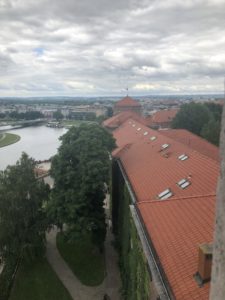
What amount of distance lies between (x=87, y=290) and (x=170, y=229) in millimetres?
14022

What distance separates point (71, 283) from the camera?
27.2m

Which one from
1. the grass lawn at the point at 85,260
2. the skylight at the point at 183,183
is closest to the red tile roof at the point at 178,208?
the skylight at the point at 183,183

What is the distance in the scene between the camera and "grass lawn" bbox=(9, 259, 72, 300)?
1016 inches

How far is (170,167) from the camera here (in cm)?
2594

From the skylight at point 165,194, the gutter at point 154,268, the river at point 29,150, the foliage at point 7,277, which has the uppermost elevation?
the skylight at point 165,194

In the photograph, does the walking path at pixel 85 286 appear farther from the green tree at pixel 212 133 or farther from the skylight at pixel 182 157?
the green tree at pixel 212 133

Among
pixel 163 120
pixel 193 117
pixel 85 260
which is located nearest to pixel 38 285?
pixel 85 260

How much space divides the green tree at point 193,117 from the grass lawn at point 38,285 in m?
47.6

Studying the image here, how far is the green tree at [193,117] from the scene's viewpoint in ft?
228

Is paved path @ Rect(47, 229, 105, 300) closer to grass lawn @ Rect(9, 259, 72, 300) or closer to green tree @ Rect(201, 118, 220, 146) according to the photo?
grass lawn @ Rect(9, 259, 72, 300)

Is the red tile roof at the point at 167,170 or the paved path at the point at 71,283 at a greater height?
the red tile roof at the point at 167,170

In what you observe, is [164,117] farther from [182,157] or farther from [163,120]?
[182,157]

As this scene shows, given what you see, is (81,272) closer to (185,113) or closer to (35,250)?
(35,250)

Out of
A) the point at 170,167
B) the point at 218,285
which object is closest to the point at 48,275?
the point at 170,167
